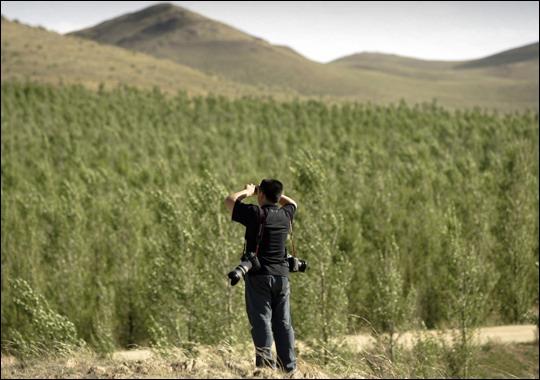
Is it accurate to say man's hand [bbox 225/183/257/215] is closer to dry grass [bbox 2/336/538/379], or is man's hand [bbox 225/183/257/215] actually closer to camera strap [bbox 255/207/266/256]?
camera strap [bbox 255/207/266/256]

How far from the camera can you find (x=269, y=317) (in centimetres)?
871

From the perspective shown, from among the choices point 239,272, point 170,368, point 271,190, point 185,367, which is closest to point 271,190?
point 271,190

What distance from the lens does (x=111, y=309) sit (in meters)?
23.1

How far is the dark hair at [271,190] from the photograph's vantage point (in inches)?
341

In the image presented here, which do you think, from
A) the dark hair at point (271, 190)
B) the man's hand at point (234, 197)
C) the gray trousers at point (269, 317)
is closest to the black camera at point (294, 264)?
the gray trousers at point (269, 317)

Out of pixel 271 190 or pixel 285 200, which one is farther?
pixel 285 200

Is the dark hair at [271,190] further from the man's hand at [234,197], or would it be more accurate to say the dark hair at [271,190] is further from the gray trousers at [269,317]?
the gray trousers at [269,317]

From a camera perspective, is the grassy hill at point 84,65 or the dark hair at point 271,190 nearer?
the dark hair at point 271,190

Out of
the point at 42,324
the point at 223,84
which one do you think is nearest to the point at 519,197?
the point at 42,324

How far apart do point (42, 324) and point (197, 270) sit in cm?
592

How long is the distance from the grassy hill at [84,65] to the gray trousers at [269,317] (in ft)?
290

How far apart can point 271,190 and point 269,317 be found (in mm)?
1730

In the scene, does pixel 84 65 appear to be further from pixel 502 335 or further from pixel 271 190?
pixel 271 190

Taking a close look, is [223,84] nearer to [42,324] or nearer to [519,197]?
[519,197]
